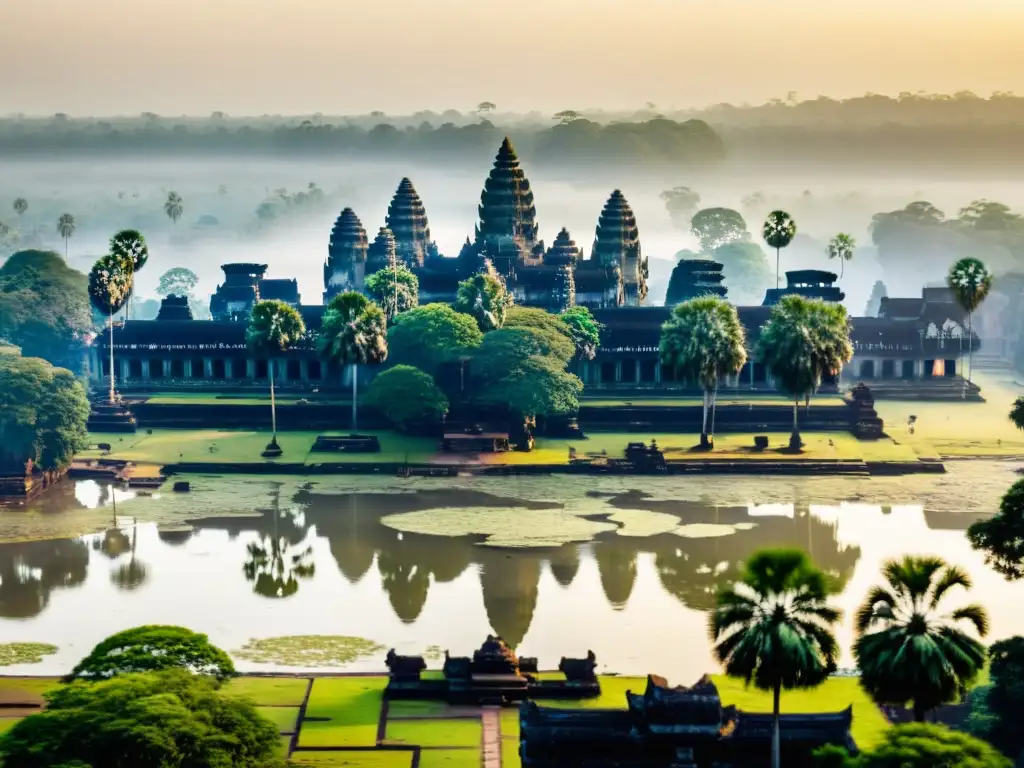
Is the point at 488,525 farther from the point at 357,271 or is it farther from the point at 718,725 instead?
the point at 357,271

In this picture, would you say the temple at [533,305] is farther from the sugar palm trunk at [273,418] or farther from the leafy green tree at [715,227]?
the leafy green tree at [715,227]

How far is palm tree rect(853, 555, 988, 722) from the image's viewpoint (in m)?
32.0

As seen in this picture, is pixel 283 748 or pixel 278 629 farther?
pixel 278 629

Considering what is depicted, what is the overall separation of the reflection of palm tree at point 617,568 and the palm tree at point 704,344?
1296 centimetres

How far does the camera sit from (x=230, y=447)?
6988 centimetres

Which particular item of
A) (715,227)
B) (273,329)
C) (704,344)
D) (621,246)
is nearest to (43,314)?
(273,329)

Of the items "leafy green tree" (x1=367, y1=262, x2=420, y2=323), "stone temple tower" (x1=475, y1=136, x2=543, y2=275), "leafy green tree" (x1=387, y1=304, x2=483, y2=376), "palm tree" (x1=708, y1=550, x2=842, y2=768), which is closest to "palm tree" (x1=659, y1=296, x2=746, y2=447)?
"leafy green tree" (x1=387, y1=304, x2=483, y2=376)

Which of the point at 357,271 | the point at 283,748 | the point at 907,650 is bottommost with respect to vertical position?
the point at 283,748

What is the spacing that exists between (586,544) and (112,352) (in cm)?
2936

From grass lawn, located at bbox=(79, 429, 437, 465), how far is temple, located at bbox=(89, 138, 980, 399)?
7381 mm

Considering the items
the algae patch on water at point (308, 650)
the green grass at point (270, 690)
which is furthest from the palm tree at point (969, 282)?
the green grass at point (270, 690)

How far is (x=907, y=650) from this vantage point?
32.1 metres

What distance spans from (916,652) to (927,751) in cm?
213

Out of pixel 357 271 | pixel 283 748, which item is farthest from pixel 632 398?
pixel 283 748
